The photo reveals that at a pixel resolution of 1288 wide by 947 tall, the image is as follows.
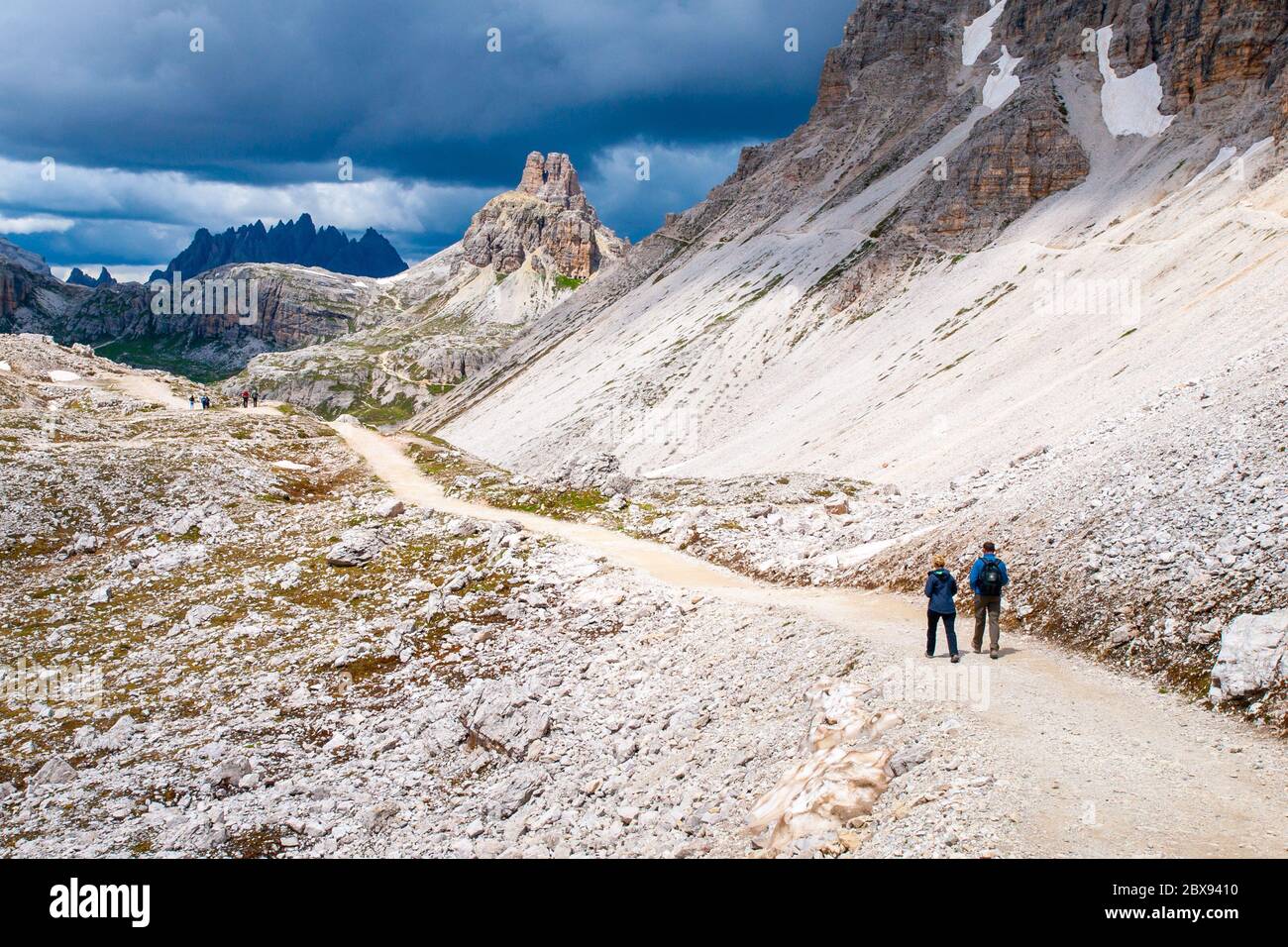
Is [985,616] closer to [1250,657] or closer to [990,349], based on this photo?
[1250,657]

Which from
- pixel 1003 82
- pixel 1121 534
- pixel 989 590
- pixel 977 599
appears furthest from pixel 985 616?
pixel 1003 82

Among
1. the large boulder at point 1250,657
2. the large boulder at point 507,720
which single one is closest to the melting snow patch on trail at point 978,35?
the large boulder at point 1250,657

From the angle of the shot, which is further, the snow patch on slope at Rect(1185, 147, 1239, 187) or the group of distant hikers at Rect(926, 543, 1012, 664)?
the snow patch on slope at Rect(1185, 147, 1239, 187)

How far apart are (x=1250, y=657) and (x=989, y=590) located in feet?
17.2

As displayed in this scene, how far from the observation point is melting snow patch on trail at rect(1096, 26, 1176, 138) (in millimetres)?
98188

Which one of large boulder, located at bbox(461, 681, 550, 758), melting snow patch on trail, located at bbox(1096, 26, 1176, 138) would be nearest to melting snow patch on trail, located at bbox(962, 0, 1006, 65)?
melting snow patch on trail, located at bbox(1096, 26, 1176, 138)

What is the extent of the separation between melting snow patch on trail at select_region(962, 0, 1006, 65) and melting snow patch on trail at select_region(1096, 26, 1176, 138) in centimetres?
4135

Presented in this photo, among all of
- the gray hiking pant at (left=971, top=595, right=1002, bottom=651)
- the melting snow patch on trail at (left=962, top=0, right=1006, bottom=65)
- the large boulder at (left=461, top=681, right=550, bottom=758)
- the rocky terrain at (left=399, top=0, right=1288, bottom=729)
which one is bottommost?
the large boulder at (left=461, top=681, right=550, bottom=758)

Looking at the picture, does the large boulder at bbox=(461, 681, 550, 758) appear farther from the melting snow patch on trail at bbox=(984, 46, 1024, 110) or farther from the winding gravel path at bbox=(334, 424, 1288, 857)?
the melting snow patch on trail at bbox=(984, 46, 1024, 110)
